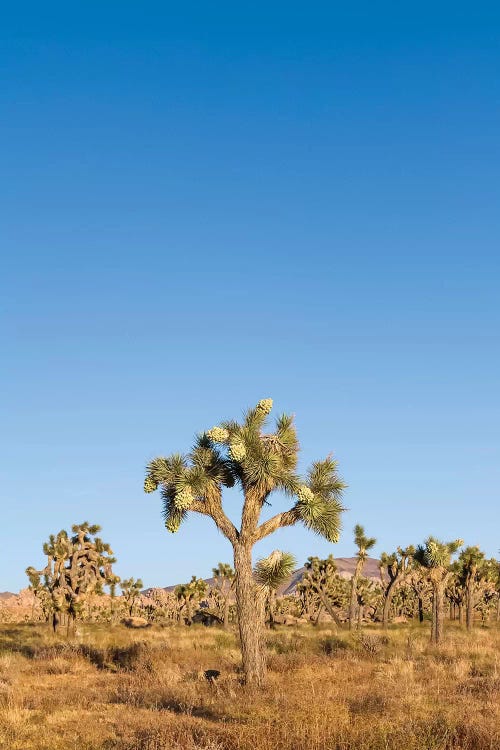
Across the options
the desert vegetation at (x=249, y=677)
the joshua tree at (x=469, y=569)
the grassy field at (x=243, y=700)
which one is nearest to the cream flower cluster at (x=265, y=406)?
the desert vegetation at (x=249, y=677)

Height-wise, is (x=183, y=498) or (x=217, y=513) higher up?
(x=183, y=498)

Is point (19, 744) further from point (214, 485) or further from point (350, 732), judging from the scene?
point (214, 485)

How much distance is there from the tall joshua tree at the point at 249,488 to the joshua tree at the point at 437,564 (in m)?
15.9

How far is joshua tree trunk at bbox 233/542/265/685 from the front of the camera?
54.9ft

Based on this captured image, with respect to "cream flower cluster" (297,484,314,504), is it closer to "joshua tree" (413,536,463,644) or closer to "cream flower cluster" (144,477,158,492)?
"cream flower cluster" (144,477,158,492)

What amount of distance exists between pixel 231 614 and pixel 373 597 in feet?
62.0

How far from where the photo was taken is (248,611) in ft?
55.8

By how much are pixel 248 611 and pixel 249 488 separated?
2.99 meters

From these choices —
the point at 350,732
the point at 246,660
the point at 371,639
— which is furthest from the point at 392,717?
the point at 371,639

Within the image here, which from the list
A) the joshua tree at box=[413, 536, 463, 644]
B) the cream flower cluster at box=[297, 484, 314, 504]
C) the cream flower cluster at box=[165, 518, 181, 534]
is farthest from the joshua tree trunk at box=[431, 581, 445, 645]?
the cream flower cluster at box=[165, 518, 181, 534]

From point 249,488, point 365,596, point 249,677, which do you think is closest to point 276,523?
point 249,488

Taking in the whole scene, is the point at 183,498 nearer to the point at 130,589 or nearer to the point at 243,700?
the point at 243,700

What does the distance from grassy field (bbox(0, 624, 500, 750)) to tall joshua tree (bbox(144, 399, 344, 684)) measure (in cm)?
194

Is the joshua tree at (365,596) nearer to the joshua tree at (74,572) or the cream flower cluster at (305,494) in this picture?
the joshua tree at (74,572)
